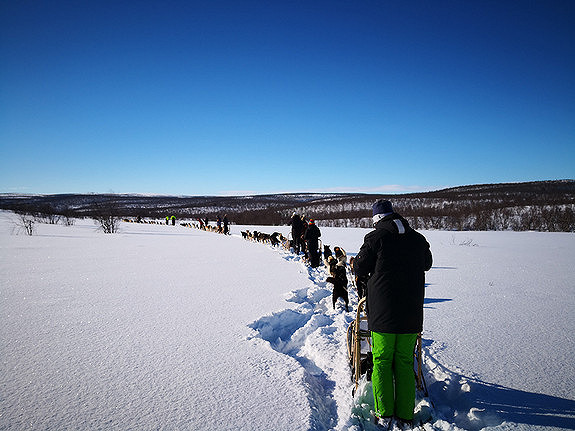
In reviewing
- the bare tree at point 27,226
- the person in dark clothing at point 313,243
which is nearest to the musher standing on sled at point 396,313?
the person in dark clothing at point 313,243

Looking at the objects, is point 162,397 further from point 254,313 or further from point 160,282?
point 160,282

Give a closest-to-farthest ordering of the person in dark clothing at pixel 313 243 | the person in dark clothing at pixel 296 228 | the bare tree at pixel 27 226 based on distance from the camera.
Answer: the person in dark clothing at pixel 313 243
the person in dark clothing at pixel 296 228
the bare tree at pixel 27 226

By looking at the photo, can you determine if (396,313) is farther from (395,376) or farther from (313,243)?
(313,243)

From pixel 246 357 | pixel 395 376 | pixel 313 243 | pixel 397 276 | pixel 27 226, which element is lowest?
pixel 246 357

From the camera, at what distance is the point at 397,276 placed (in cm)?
205

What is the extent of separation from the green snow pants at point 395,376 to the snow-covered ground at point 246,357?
245 millimetres

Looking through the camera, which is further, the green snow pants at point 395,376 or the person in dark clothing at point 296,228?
the person in dark clothing at point 296,228

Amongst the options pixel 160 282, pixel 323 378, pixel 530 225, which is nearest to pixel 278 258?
pixel 160 282

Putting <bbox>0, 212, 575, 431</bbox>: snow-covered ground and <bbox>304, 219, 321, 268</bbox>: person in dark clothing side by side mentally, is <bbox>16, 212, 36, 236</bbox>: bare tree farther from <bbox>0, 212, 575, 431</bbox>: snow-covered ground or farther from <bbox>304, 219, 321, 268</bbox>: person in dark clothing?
<bbox>304, 219, 321, 268</bbox>: person in dark clothing

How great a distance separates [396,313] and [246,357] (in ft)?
5.55

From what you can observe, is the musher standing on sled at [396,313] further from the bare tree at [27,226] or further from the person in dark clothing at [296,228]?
the bare tree at [27,226]

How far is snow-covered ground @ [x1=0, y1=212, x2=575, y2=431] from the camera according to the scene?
2100 millimetres

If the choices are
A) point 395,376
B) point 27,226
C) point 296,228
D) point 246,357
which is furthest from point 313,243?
point 27,226

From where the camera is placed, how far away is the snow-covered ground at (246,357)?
210 cm
